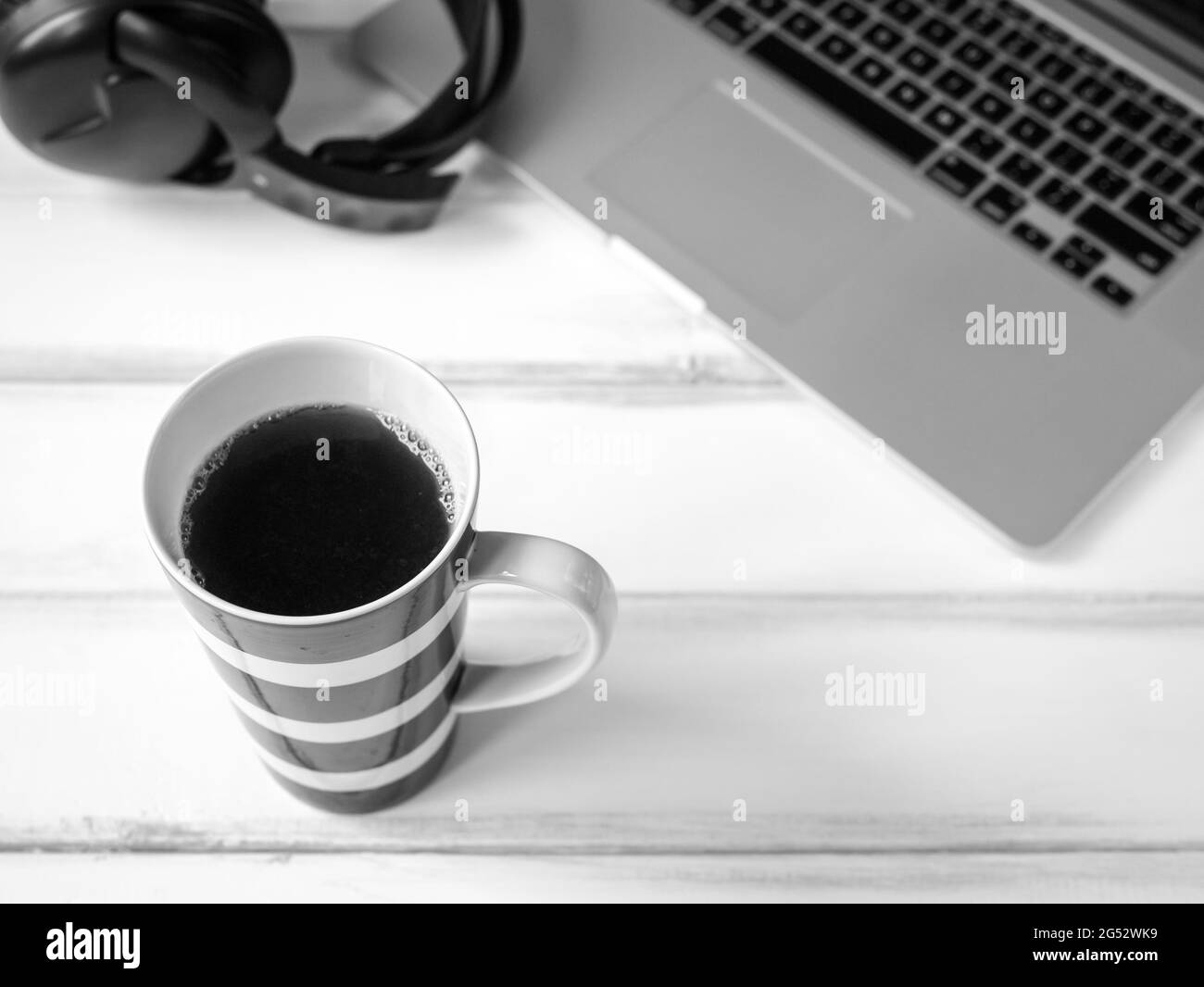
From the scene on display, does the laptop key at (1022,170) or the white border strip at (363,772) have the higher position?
the laptop key at (1022,170)

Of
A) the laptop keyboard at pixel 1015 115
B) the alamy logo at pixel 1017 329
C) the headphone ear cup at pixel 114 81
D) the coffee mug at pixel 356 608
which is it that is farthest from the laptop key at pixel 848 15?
the coffee mug at pixel 356 608

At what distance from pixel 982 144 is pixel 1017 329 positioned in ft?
0.41

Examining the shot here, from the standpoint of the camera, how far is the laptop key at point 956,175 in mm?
683

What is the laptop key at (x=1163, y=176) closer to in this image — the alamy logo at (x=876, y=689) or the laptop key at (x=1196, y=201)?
the laptop key at (x=1196, y=201)

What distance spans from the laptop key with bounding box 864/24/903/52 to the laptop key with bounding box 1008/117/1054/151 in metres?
0.09

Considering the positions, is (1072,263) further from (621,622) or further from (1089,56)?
(621,622)

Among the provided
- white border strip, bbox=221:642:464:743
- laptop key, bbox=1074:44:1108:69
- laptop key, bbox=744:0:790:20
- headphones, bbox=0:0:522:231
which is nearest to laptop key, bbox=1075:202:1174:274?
laptop key, bbox=1074:44:1108:69

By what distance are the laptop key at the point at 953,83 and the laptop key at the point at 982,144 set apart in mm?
26

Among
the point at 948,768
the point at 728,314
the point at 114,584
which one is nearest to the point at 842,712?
the point at 948,768

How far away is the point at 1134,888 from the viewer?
53 centimetres

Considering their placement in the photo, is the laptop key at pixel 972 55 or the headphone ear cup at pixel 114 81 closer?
the headphone ear cup at pixel 114 81

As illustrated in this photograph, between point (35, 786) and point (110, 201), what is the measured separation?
0.32 m
